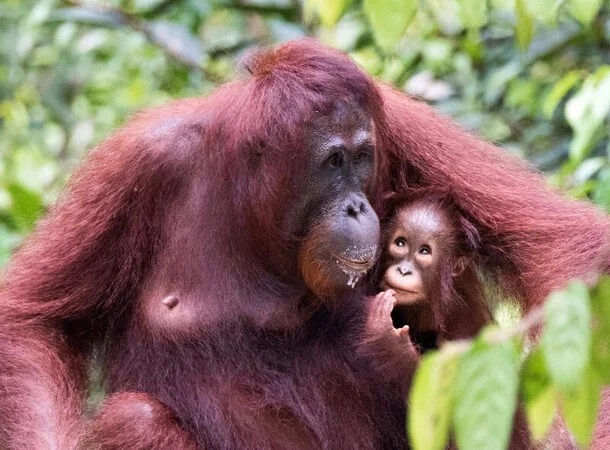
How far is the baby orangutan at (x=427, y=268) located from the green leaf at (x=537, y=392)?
1483mm

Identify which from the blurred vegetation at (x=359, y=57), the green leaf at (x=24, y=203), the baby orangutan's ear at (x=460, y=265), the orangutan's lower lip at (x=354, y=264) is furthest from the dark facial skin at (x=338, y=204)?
the green leaf at (x=24, y=203)

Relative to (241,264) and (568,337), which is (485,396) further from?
(241,264)

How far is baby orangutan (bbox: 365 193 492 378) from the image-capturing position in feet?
10.9

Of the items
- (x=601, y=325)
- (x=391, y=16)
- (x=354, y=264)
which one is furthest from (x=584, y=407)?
(x=354, y=264)

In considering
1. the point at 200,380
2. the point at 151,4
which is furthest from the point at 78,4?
the point at 200,380

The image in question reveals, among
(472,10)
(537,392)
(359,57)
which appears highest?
(472,10)

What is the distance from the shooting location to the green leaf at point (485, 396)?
142 cm

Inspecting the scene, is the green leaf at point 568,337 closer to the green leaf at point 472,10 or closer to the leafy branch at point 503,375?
the leafy branch at point 503,375

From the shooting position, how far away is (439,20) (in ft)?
17.0

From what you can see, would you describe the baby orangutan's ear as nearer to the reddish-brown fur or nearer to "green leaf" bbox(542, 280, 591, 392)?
the reddish-brown fur

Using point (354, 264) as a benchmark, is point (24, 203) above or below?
below

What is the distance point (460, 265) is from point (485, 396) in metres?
2.03

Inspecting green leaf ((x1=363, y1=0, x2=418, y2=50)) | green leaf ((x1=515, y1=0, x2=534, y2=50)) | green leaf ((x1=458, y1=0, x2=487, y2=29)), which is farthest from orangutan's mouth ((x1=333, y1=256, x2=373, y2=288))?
green leaf ((x1=363, y1=0, x2=418, y2=50))

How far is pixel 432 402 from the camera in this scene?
60.4 inches
